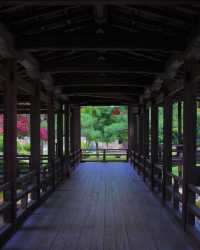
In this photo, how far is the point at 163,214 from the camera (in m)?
6.69

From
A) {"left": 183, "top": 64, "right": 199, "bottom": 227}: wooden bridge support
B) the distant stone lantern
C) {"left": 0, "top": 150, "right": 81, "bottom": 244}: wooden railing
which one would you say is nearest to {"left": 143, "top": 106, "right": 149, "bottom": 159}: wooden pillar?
{"left": 0, "top": 150, "right": 81, "bottom": 244}: wooden railing

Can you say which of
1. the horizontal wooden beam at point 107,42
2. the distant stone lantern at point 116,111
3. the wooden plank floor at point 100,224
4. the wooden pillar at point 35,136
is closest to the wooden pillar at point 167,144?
the wooden plank floor at point 100,224

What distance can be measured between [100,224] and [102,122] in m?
16.2

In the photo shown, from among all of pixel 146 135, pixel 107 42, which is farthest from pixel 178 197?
pixel 146 135

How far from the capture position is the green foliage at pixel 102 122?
21594 millimetres

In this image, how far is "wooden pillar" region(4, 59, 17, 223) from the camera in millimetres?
5344

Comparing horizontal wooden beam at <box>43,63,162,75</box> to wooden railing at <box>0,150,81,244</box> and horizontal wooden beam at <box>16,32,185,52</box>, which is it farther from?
wooden railing at <box>0,150,81,244</box>

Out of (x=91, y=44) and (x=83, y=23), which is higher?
(x=83, y=23)

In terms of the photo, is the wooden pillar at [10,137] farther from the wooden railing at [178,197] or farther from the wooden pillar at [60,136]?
the wooden pillar at [60,136]

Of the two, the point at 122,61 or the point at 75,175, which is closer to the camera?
the point at 122,61

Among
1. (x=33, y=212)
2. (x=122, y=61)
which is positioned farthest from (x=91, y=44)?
(x=33, y=212)

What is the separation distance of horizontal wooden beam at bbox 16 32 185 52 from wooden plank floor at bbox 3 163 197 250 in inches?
103

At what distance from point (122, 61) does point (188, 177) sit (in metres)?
2.95

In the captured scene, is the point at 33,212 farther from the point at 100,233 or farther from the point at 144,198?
the point at 144,198
